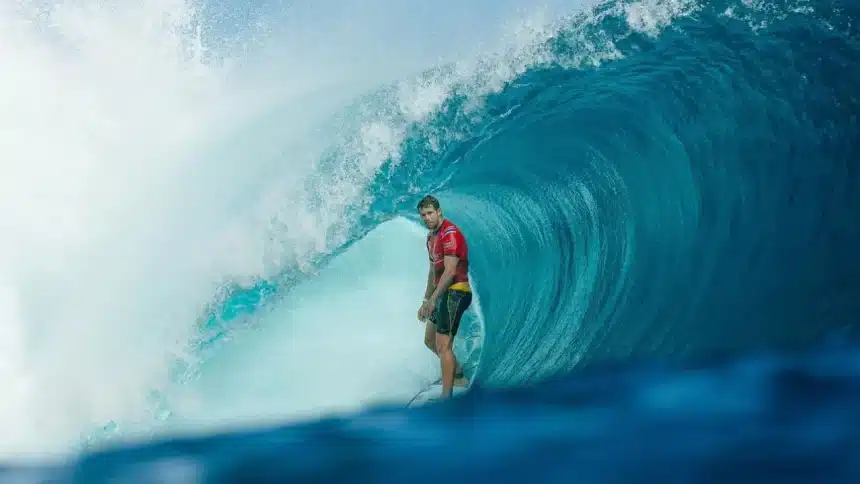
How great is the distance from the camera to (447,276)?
493 cm

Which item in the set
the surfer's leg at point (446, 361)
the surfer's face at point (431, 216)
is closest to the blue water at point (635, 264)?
the surfer's leg at point (446, 361)

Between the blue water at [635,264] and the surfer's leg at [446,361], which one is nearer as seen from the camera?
the blue water at [635,264]

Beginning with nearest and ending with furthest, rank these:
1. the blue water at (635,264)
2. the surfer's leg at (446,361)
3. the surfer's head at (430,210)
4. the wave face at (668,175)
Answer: the blue water at (635,264), the surfer's head at (430,210), the surfer's leg at (446,361), the wave face at (668,175)

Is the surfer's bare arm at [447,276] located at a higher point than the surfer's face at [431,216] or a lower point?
lower

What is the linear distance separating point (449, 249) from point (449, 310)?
0.42 m

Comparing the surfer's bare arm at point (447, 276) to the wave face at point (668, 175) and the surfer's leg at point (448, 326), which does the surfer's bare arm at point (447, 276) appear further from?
the wave face at point (668, 175)

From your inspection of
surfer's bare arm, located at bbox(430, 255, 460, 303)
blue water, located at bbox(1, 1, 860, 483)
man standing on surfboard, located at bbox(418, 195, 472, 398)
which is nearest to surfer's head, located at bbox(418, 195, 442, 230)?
man standing on surfboard, located at bbox(418, 195, 472, 398)

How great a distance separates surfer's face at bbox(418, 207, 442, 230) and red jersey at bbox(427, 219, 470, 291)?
0.05 metres

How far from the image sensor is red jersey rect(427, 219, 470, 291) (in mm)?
4977

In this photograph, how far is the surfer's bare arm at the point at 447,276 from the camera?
16.2 feet

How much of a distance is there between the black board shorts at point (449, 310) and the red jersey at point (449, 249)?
0.17 ft

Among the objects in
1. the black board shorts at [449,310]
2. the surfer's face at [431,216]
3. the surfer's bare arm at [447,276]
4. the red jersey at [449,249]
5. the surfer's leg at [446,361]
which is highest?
the surfer's face at [431,216]

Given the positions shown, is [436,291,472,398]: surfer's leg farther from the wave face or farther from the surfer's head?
the wave face

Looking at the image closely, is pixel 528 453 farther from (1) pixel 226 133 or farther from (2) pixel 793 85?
(1) pixel 226 133
